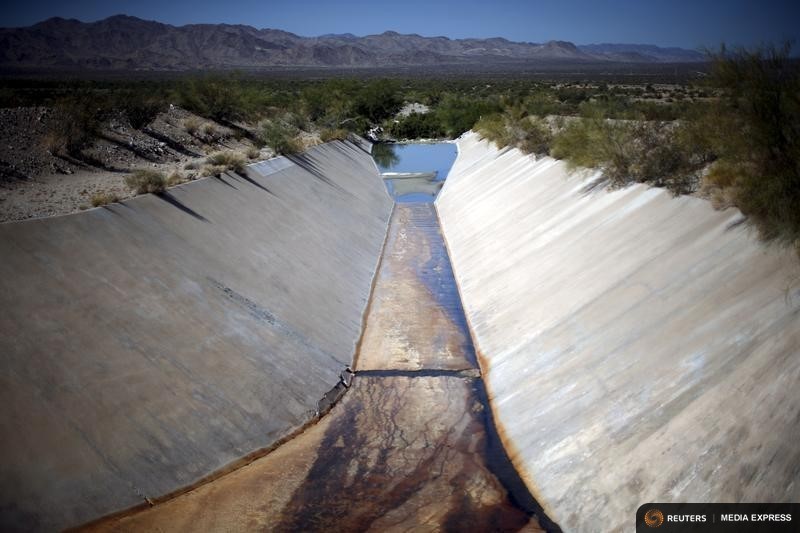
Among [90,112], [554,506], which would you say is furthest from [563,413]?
[90,112]

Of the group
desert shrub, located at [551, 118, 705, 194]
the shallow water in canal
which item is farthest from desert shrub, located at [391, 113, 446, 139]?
the shallow water in canal

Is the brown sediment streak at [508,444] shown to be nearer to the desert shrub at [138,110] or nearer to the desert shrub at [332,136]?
the desert shrub at [138,110]

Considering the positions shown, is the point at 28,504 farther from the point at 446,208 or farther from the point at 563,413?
the point at 446,208

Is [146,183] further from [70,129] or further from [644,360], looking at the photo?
[644,360]

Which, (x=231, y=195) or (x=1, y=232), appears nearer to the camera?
(x=1, y=232)

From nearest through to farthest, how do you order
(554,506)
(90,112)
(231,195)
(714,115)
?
(554,506) < (714,115) < (231,195) < (90,112)

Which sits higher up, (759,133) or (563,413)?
(759,133)
